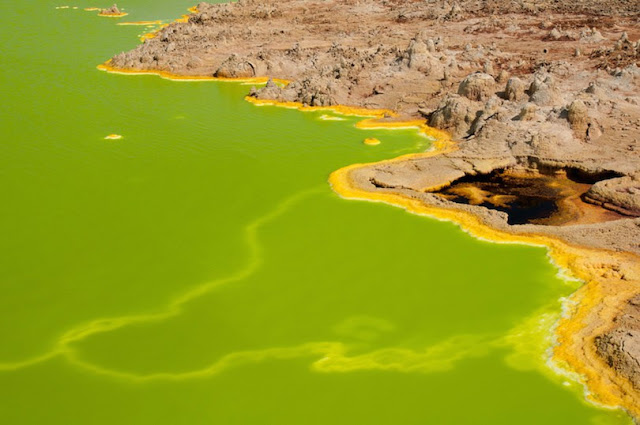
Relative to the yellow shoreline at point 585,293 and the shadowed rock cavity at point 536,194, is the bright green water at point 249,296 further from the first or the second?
the shadowed rock cavity at point 536,194

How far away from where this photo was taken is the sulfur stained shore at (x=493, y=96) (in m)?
14.1

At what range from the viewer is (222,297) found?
563 inches

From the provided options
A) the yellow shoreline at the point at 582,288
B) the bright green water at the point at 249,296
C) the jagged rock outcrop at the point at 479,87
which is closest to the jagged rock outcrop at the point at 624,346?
the yellow shoreline at the point at 582,288

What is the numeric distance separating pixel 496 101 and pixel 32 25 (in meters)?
32.5

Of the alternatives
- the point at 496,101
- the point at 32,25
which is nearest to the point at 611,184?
the point at 496,101

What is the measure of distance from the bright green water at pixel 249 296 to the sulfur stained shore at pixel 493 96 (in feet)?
2.80

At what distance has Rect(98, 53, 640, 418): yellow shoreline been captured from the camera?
438 inches

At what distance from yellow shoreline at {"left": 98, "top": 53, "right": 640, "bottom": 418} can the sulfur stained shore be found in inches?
1.3

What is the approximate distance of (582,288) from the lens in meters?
14.0

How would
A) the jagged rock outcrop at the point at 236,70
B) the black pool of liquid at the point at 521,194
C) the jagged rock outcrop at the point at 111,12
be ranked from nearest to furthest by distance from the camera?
1. the black pool of liquid at the point at 521,194
2. the jagged rock outcrop at the point at 236,70
3. the jagged rock outcrop at the point at 111,12

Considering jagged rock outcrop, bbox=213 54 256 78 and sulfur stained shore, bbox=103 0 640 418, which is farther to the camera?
jagged rock outcrop, bbox=213 54 256 78

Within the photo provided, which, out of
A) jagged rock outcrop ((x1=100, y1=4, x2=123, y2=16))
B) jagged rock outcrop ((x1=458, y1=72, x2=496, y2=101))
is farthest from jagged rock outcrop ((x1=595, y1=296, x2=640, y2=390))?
jagged rock outcrop ((x1=100, y1=4, x2=123, y2=16))

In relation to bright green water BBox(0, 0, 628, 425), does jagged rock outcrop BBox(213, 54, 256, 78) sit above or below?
above

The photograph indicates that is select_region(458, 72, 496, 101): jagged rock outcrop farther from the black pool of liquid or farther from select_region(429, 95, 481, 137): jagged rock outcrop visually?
the black pool of liquid
